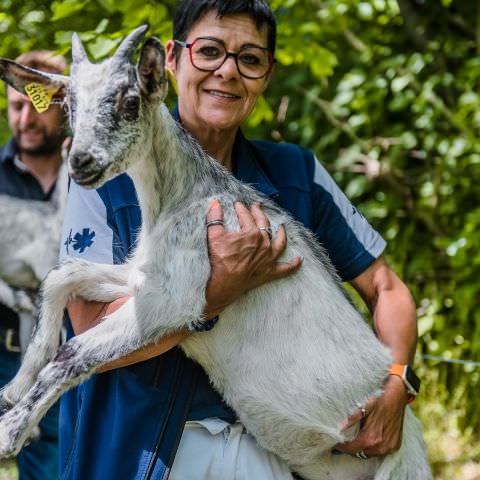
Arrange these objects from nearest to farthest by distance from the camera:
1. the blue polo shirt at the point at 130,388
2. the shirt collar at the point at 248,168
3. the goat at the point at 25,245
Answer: the blue polo shirt at the point at 130,388
the shirt collar at the point at 248,168
the goat at the point at 25,245

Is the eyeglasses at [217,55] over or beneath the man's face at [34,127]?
over

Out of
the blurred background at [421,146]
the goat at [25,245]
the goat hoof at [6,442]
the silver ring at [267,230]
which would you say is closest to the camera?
the goat hoof at [6,442]

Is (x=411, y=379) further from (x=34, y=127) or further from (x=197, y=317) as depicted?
(x=34, y=127)

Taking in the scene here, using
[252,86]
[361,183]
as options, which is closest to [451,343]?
[361,183]

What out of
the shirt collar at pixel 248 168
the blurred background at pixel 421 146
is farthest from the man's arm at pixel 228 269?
the blurred background at pixel 421 146

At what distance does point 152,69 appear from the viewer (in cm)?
312

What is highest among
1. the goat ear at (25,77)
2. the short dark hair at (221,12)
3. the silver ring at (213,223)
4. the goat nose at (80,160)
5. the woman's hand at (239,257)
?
the short dark hair at (221,12)

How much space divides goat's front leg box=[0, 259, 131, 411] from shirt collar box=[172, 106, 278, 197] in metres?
0.66

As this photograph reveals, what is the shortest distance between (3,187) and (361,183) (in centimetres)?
395

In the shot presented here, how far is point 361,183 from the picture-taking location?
8227mm

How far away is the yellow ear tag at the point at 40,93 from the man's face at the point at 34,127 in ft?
6.16

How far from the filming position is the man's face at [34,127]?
5.25m

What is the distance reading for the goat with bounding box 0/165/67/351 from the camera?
5156 mm

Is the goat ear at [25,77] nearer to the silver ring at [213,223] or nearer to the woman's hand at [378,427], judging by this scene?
the silver ring at [213,223]
